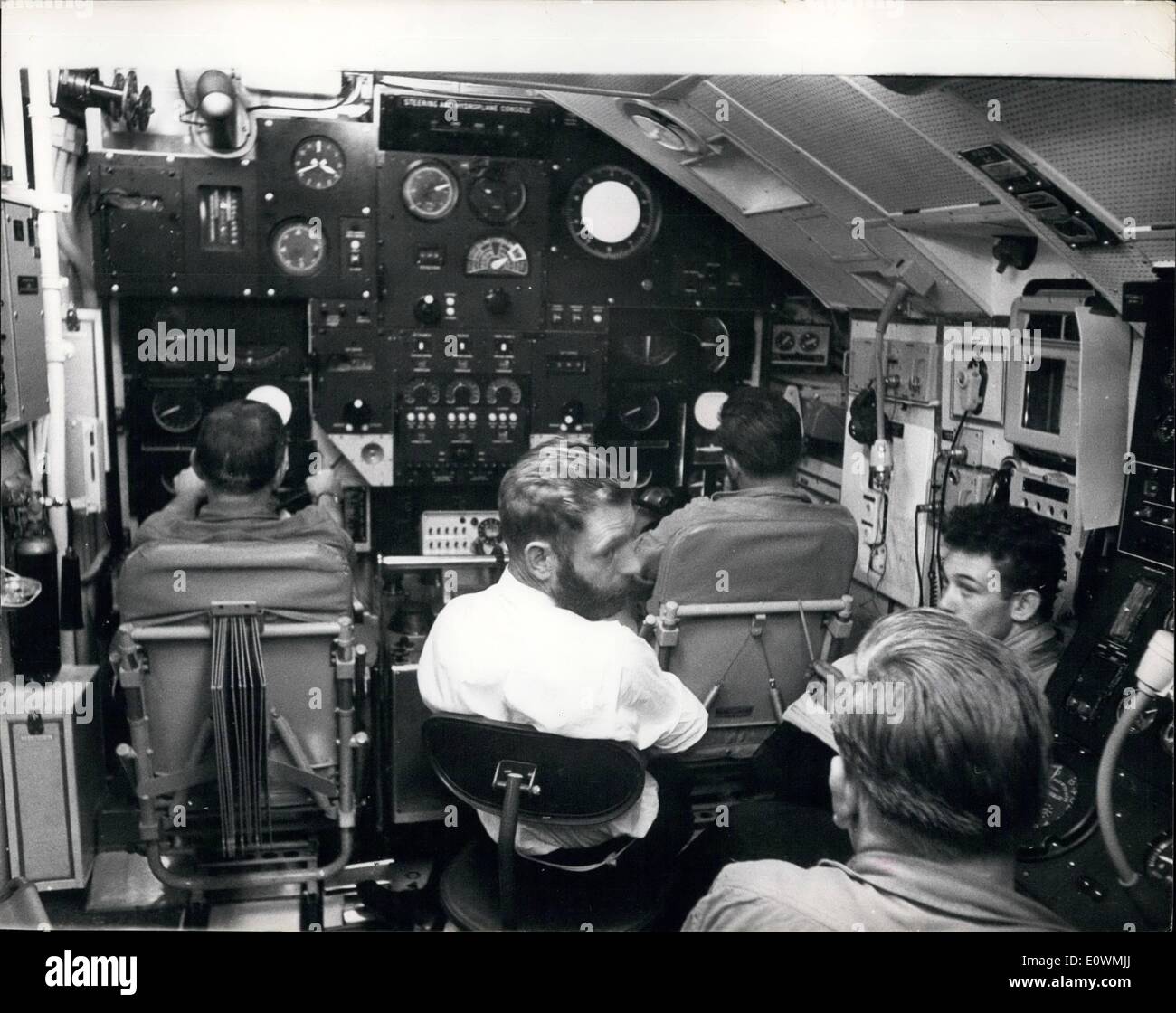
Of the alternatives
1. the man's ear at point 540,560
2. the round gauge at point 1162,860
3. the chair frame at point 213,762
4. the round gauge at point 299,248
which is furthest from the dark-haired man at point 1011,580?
the round gauge at point 299,248

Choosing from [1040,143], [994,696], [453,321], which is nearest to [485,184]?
[453,321]

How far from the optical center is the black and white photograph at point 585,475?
1775mm

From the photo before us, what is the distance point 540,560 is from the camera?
2.04 meters

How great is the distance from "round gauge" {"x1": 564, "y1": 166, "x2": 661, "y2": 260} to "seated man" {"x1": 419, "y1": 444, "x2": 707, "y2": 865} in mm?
2337

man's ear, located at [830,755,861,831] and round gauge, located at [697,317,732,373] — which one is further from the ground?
round gauge, located at [697,317,732,373]

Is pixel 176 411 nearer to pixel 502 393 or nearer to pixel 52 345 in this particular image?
pixel 502 393

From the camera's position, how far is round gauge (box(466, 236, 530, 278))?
4129mm

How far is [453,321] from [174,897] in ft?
7.73

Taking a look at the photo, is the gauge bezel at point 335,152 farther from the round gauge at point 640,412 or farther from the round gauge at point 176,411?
the round gauge at point 640,412

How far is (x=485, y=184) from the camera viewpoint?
4.07m

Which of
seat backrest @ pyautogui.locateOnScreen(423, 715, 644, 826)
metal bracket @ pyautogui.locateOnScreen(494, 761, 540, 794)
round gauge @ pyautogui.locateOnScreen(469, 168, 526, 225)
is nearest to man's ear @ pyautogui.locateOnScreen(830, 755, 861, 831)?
seat backrest @ pyautogui.locateOnScreen(423, 715, 644, 826)

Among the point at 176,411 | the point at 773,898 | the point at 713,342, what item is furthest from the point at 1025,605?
the point at 176,411

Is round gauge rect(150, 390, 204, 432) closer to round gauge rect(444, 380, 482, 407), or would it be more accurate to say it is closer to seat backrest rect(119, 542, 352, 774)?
round gauge rect(444, 380, 482, 407)

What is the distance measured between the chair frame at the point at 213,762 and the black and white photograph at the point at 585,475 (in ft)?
0.04
